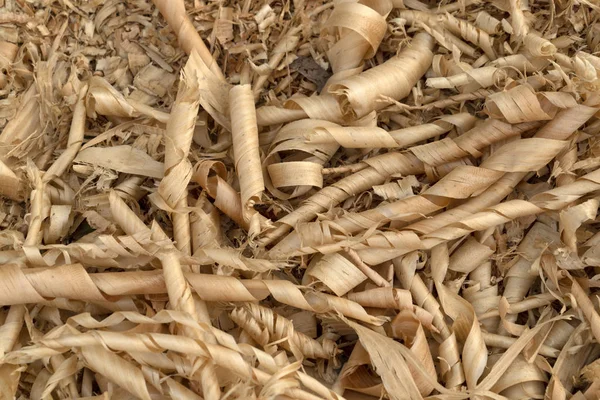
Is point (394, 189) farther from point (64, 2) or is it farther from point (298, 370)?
point (64, 2)

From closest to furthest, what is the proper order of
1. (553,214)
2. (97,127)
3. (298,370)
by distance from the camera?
(298,370) < (553,214) < (97,127)

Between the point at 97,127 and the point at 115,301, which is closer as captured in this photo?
the point at 115,301

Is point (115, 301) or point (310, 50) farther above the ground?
point (310, 50)

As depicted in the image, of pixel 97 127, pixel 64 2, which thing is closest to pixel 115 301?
pixel 97 127

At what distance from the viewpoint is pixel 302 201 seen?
925 mm

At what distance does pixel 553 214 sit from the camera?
90cm

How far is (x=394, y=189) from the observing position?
912mm

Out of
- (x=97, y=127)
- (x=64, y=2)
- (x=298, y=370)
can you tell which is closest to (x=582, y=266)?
(x=298, y=370)

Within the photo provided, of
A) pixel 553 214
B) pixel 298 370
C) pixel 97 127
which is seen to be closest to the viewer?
pixel 298 370

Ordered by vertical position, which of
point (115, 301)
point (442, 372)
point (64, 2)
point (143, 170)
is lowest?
point (442, 372)

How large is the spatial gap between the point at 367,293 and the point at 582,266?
11.5 inches

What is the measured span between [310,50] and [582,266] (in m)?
0.53

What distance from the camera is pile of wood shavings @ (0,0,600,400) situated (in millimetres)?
810

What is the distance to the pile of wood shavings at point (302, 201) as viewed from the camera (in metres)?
0.81
